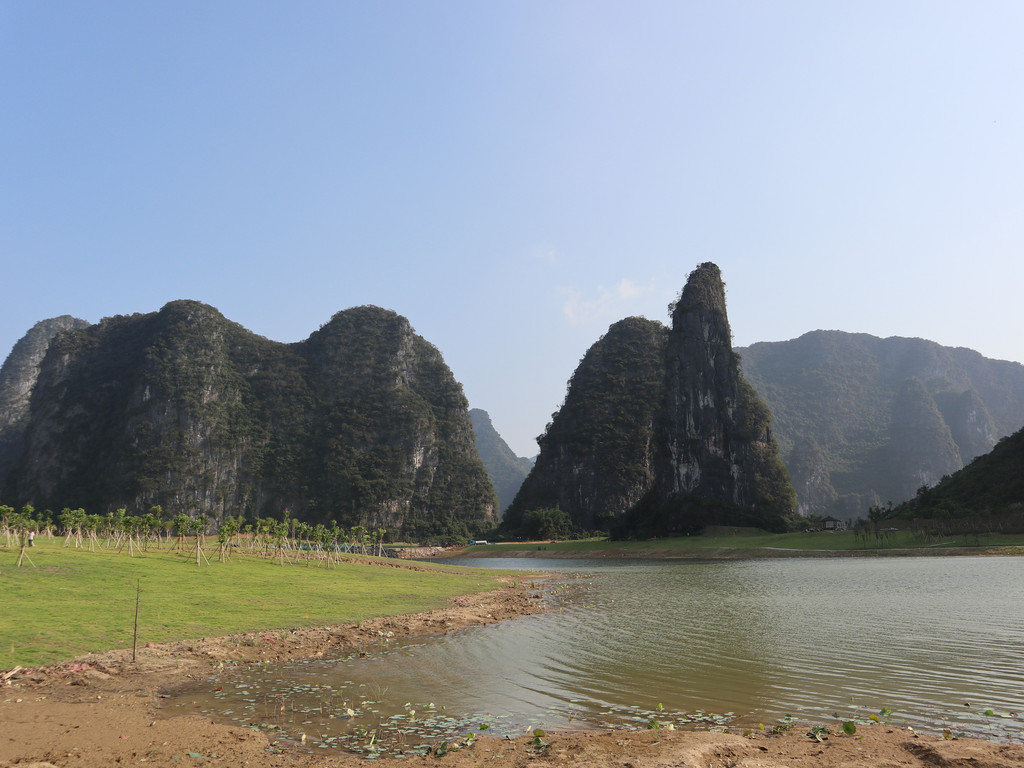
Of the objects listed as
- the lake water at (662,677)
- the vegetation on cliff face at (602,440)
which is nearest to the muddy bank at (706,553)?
the vegetation on cliff face at (602,440)

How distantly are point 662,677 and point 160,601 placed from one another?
19595mm

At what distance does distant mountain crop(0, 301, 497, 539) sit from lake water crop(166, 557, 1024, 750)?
162073 mm

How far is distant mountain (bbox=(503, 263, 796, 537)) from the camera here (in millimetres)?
126438

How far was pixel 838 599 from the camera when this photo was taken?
2812 centimetres

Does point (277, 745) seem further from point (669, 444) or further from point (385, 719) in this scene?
point (669, 444)

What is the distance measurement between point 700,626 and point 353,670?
12992 mm

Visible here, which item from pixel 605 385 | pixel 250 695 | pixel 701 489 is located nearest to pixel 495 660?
pixel 250 695

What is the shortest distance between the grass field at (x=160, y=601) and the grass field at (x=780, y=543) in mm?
58076

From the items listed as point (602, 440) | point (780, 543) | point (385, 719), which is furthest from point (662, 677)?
point (602, 440)

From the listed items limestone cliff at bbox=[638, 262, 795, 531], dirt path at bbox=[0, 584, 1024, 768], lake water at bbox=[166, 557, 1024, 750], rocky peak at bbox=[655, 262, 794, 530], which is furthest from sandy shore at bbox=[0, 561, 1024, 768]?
rocky peak at bbox=[655, 262, 794, 530]

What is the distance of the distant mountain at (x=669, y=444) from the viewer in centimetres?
12644

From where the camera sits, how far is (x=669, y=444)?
138875mm

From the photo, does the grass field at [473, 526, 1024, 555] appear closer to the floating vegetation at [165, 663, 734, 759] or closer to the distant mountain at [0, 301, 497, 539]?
the floating vegetation at [165, 663, 734, 759]

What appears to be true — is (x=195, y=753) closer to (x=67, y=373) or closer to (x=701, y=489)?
(x=701, y=489)
